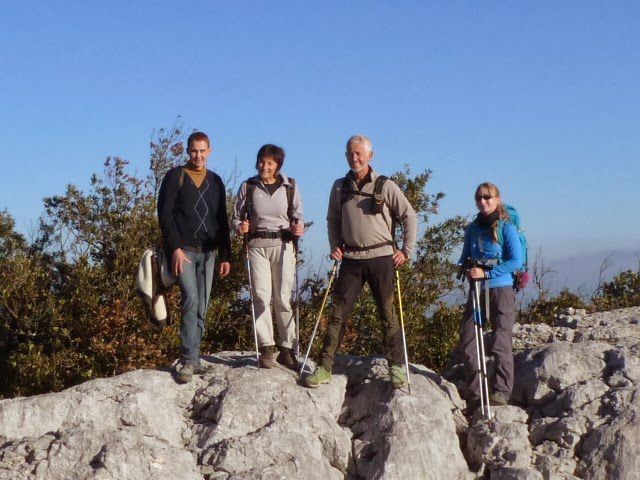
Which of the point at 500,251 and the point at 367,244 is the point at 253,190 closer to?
the point at 367,244

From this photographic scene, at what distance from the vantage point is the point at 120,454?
645 centimetres

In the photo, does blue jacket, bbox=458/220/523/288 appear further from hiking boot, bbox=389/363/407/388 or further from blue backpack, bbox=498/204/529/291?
hiking boot, bbox=389/363/407/388

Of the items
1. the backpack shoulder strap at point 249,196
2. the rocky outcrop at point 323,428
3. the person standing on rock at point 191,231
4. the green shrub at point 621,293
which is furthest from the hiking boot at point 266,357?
the green shrub at point 621,293

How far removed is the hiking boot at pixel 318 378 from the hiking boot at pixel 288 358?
17.6 inches

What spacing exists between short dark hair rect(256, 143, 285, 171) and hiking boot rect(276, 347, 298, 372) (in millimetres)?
1807

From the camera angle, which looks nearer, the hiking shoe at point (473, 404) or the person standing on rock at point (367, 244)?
the person standing on rock at point (367, 244)

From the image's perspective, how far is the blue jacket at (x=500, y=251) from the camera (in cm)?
755

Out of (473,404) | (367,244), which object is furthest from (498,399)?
(367,244)

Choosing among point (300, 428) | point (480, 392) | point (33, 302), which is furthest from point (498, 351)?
point (33, 302)

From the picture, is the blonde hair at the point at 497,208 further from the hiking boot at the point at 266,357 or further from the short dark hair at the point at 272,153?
the hiking boot at the point at 266,357

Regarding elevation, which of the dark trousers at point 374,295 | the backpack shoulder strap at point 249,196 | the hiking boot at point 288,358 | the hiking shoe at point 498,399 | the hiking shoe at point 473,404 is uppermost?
the backpack shoulder strap at point 249,196

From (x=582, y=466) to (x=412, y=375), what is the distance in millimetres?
1757

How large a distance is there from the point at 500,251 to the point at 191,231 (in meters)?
2.87

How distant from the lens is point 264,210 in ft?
25.5
